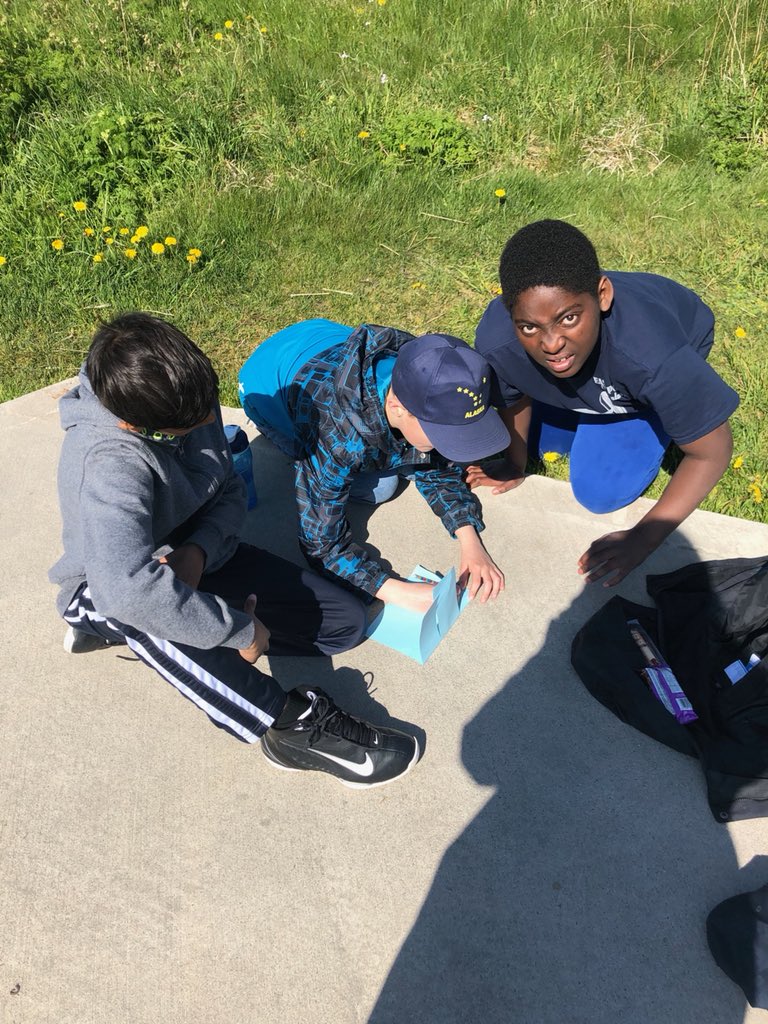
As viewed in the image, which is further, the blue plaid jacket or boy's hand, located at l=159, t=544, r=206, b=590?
the blue plaid jacket

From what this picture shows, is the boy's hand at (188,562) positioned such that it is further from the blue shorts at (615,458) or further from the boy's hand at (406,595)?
the blue shorts at (615,458)

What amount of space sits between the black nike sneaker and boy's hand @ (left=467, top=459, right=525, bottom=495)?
4.06 ft

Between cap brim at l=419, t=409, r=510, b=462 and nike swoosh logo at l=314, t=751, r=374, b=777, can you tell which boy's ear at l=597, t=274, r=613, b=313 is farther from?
nike swoosh logo at l=314, t=751, r=374, b=777

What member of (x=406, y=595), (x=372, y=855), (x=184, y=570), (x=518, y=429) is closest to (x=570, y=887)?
(x=372, y=855)

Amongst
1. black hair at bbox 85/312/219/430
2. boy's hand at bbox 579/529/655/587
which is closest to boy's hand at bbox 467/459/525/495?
boy's hand at bbox 579/529/655/587

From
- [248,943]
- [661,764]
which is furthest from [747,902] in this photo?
[248,943]

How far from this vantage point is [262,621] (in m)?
2.55

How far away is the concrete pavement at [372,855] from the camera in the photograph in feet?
6.54

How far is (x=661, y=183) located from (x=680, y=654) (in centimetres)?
339

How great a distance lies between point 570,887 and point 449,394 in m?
1.45

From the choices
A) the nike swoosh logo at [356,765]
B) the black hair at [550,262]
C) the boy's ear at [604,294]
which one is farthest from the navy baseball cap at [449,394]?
the nike swoosh logo at [356,765]

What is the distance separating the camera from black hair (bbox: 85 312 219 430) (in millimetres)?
1899

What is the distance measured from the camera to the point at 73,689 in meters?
2.59

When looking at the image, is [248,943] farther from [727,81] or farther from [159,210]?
[727,81]
